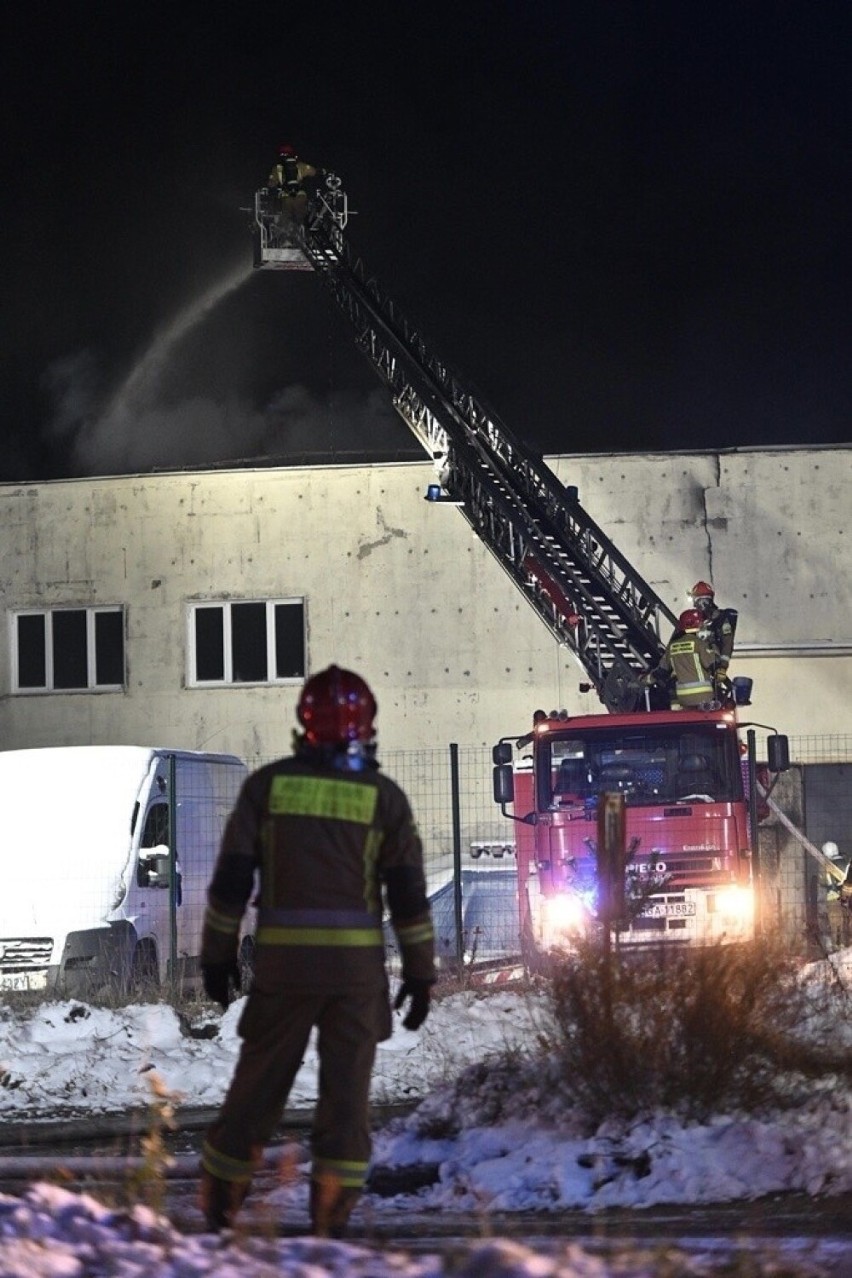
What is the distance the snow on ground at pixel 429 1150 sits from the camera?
423cm

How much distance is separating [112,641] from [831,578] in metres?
10.9

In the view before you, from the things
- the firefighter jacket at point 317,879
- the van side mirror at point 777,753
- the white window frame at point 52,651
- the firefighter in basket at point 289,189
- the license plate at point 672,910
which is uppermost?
the firefighter in basket at point 289,189

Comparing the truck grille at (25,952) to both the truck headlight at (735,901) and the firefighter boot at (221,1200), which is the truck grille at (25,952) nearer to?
the truck headlight at (735,901)

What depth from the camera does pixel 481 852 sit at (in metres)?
18.0

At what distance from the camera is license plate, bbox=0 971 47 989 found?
515 inches

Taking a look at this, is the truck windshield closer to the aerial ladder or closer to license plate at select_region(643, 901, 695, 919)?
license plate at select_region(643, 901, 695, 919)

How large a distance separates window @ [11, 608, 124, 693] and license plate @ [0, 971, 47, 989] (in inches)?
525

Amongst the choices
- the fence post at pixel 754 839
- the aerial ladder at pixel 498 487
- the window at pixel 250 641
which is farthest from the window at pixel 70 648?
the fence post at pixel 754 839

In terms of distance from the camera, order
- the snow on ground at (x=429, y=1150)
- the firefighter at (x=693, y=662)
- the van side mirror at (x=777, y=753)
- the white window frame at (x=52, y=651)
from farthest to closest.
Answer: the white window frame at (x=52, y=651)
the firefighter at (x=693, y=662)
the van side mirror at (x=777, y=753)
the snow on ground at (x=429, y=1150)

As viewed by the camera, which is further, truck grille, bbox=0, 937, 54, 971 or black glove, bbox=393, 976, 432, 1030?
truck grille, bbox=0, 937, 54, 971

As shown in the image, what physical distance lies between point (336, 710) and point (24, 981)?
8.35 metres

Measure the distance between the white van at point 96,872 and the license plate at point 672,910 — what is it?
3.75 meters

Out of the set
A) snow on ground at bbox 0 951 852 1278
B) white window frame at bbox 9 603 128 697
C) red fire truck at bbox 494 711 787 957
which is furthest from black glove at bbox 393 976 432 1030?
white window frame at bbox 9 603 128 697

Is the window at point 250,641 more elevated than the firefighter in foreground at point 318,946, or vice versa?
the window at point 250,641
